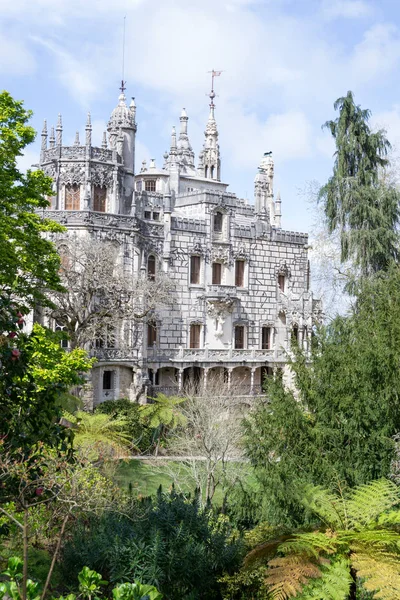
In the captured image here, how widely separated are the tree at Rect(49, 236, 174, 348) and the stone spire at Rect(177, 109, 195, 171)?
24017 millimetres

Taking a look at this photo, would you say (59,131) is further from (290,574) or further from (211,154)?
(290,574)

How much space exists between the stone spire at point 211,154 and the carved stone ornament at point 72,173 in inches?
939

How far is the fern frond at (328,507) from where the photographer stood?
11156 mm

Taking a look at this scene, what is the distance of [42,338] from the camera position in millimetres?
21344

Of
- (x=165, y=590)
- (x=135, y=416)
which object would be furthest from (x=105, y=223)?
(x=165, y=590)

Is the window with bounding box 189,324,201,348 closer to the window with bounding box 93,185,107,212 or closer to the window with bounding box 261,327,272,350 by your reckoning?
the window with bounding box 261,327,272,350

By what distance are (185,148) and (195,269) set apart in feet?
67.2

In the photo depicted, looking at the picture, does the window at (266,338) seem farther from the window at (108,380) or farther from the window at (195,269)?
the window at (108,380)

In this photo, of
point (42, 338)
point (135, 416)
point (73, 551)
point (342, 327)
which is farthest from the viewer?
point (135, 416)

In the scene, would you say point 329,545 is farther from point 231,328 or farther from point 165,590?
point 231,328

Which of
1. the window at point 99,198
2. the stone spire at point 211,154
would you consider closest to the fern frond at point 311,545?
the window at point 99,198

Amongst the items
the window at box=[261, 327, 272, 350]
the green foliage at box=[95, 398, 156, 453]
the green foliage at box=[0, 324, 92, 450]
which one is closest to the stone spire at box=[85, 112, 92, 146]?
the green foliage at box=[95, 398, 156, 453]

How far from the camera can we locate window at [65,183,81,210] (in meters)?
41.9

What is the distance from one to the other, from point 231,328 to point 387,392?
1302 inches
